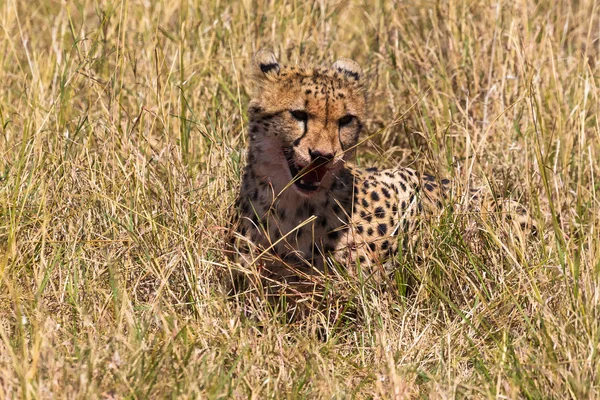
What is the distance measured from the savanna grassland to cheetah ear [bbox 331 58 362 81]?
0.24 meters

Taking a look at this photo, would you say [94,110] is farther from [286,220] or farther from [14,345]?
[14,345]

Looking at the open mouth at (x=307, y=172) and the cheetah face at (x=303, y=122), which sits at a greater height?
the cheetah face at (x=303, y=122)

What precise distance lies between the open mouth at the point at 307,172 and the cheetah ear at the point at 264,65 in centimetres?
35

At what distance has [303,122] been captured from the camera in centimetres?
324

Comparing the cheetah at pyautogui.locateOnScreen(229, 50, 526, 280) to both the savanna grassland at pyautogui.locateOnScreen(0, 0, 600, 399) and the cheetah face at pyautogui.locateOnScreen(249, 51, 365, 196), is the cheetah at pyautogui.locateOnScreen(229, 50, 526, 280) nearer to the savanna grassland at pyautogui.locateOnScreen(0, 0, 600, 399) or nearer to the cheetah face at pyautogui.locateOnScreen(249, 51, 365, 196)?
the cheetah face at pyautogui.locateOnScreen(249, 51, 365, 196)

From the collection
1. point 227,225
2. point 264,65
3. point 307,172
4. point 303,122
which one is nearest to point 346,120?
point 303,122

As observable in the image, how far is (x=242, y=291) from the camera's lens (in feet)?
11.4

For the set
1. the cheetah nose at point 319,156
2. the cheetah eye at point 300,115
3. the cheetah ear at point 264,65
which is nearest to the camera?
the cheetah nose at point 319,156

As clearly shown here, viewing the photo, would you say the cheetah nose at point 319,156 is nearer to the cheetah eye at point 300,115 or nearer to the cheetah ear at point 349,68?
the cheetah eye at point 300,115

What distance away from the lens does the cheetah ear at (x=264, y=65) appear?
3.48m

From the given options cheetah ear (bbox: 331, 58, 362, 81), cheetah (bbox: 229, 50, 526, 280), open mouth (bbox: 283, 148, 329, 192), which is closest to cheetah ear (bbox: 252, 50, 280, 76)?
cheetah (bbox: 229, 50, 526, 280)

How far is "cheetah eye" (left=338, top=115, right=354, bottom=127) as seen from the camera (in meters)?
3.30

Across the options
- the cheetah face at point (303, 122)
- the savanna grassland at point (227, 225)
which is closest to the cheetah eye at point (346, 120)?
the cheetah face at point (303, 122)

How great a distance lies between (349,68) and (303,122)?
42cm
